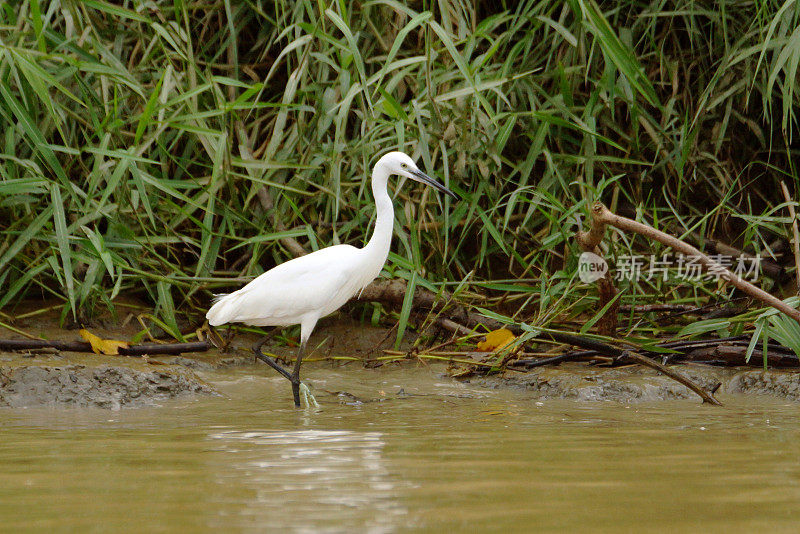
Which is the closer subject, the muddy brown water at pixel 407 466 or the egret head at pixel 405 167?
the muddy brown water at pixel 407 466

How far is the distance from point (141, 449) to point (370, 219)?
2262 mm

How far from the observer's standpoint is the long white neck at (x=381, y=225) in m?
4.16

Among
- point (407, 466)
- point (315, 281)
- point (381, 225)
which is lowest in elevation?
point (407, 466)

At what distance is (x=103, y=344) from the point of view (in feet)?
13.9

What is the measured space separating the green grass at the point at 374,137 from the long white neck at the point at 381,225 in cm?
30

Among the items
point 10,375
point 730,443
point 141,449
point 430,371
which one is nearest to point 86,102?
point 10,375

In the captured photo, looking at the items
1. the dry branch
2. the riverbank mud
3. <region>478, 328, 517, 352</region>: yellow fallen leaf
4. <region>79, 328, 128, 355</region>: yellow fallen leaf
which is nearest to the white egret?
the riverbank mud

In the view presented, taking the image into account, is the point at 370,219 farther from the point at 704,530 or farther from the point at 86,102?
the point at 704,530

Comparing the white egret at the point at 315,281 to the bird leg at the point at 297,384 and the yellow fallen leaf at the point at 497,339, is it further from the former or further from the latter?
the yellow fallen leaf at the point at 497,339

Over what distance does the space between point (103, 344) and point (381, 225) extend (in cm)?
125

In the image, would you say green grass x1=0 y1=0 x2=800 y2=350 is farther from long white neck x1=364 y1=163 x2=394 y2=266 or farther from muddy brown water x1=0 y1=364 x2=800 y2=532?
muddy brown water x1=0 y1=364 x2=800 y2=532

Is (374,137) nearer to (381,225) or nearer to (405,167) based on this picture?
(405,167)

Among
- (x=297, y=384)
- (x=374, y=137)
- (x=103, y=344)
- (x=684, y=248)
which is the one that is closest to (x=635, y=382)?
(x=684, y=248)

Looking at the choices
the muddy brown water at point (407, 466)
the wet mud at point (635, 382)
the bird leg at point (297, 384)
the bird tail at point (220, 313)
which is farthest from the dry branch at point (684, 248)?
the bird tail at point (220, 313)
